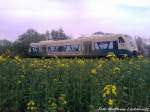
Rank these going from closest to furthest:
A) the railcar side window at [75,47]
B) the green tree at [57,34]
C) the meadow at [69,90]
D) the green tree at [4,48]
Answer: the meadow at [69,90] → the green tree at [4,48] → the railcar side window at [75,47] → the green tree at [57,34]

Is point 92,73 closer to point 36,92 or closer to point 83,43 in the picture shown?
point 36,92

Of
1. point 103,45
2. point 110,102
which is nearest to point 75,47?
point 103,45

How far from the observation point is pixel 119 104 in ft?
20.5

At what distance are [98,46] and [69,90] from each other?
33.3m

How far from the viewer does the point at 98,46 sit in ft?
131

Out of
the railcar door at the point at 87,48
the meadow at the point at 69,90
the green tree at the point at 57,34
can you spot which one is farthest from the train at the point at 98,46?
the green tree at the point at 57,34

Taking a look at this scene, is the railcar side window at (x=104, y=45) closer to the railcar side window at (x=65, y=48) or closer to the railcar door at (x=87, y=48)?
the railcar door at (x=87, y=48)

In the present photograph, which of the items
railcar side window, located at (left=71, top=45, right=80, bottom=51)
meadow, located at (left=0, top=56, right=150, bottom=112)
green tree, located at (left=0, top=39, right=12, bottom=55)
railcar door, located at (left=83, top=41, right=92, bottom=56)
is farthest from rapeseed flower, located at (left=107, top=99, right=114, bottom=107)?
railcar side window, located at (left=71, top=45, right=80, bottom=51)

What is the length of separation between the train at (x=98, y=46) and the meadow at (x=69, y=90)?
27106 millimetres

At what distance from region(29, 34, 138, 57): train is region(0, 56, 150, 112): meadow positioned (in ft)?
88.9

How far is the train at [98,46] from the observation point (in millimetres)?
38375

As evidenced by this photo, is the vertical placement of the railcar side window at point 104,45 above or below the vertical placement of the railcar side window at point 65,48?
above

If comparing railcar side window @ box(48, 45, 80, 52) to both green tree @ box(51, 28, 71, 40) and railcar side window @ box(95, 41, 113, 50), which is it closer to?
railcar side window @ box(95, 41, 113, 50)

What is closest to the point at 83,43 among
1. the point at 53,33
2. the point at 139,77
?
the point at 139,77
